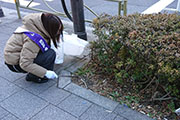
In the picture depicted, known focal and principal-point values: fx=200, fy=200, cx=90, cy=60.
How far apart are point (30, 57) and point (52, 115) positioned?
0.81m

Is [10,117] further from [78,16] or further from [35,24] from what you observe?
[78,16]

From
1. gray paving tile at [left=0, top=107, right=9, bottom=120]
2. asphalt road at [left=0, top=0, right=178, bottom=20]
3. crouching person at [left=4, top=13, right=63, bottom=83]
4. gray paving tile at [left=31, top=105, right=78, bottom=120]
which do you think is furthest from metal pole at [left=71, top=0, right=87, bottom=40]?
asphalt road at [left=0, top=0, right=178, bottom=20]

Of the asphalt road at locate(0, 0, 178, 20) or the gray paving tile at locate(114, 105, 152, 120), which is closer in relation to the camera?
the gray paving tile at locate(114, 105, 152, 120)

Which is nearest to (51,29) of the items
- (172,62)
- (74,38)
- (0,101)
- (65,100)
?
(74,38)

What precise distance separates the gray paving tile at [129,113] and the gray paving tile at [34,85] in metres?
1.07

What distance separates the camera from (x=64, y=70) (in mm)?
3232

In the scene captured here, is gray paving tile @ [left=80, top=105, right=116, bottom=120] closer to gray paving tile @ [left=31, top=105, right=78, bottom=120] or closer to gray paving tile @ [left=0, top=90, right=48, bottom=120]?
gray paving tile @ [left=31, top=105, right=78, bottom=120]

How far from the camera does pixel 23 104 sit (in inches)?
101

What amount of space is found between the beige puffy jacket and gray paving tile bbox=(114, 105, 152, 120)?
3.68ft

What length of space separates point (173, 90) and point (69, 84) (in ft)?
4.57

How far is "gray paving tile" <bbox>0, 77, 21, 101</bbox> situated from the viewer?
2.74m

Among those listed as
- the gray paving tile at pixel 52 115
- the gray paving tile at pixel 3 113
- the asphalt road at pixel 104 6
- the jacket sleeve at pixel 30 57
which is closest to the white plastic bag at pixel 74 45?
the jacket sleeve at pixel 30 57

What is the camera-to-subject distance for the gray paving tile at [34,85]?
283 cm

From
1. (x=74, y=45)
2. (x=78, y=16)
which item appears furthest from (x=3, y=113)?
(x=78, y=16)
